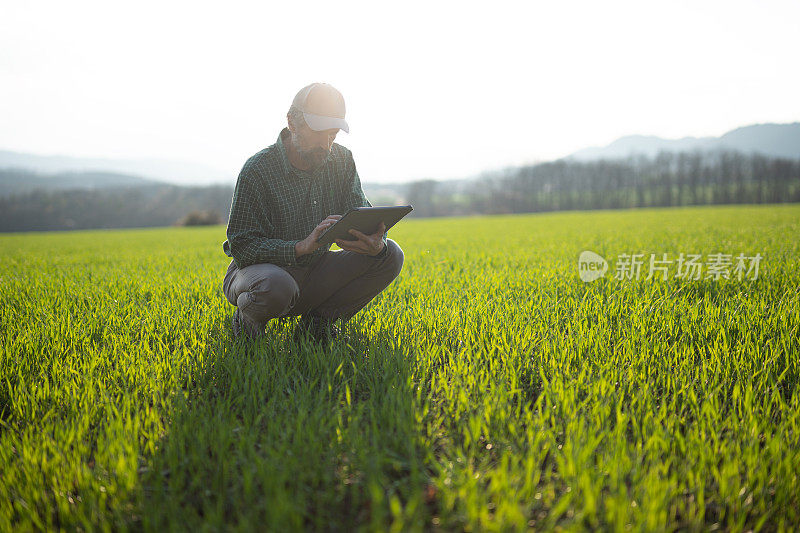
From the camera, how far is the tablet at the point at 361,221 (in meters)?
2.62

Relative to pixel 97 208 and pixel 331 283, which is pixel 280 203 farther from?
pixel 97 208

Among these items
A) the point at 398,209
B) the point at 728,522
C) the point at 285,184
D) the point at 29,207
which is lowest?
the point at 728,522

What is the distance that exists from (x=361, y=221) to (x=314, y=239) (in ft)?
1.05

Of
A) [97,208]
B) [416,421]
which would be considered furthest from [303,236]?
[97,208]

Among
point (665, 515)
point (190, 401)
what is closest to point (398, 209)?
point (190, 401)

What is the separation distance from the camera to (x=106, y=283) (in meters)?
5.98

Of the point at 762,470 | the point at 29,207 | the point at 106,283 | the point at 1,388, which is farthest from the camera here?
the point at 29,207

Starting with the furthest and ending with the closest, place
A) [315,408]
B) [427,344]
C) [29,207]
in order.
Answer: [29,207], [427,344], [315,408]

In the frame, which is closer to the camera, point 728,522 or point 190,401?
point 728,522

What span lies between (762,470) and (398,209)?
2.20 metres

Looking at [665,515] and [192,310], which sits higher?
[192,310]

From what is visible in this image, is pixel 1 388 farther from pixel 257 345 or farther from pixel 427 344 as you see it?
pixel 427 344
